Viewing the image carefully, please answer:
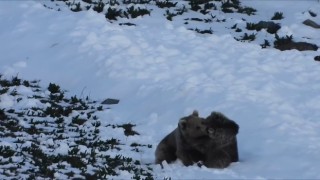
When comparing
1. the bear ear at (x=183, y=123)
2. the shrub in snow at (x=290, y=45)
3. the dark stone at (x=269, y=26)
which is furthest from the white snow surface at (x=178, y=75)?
the bear ear at (x=183, y=123)

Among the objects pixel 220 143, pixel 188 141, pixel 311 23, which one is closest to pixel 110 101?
pixel 188 141

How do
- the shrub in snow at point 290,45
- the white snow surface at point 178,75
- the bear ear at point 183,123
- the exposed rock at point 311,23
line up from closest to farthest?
the bear ear at point 183,123, the white snow surface at point 178,75, the shrub in snow at point 290,45, the exposed rock at point 311,23

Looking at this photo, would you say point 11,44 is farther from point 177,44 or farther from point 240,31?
point 240,31

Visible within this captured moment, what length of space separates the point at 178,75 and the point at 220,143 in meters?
4.89

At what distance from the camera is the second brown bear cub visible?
9.62 m

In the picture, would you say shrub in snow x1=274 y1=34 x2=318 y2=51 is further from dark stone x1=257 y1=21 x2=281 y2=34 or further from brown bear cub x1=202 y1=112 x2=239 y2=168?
brown bear cub x1=202 y1=112 x2=239 y2=168

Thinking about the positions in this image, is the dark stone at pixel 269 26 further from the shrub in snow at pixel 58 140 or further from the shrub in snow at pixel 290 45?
the shrub in snow at pixel 58 140

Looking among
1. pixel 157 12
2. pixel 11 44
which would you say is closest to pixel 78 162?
pixel 11 44

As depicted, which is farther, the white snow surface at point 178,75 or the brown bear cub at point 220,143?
the white snow surface at point 178,75

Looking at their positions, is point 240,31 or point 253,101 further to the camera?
point 240,31

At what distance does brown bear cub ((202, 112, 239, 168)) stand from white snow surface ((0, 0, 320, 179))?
0.64ft

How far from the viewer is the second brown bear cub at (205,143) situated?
962 centimetres

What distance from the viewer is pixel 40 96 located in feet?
45.2

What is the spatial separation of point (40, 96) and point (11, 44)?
13.5ft
